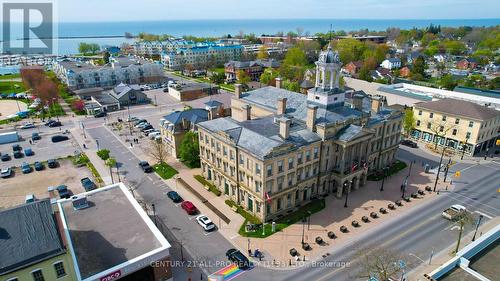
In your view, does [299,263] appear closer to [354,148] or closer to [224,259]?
[224,259]

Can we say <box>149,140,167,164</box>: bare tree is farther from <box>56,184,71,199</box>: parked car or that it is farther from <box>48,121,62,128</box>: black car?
<box>48,121,62,128</box>: black car

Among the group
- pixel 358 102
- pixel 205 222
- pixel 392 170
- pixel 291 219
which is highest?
pixel 358 102

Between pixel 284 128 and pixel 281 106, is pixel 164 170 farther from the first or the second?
pixel 284 128

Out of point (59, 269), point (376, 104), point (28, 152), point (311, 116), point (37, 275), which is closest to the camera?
point (37, 275)

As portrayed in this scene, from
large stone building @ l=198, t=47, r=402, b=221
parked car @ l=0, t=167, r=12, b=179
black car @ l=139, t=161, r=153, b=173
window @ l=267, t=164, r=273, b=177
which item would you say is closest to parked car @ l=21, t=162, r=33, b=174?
parked car @ l=0, t=167, r=12, b=179

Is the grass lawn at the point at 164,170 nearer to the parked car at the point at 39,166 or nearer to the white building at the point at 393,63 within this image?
the parked car at the point at 39,166

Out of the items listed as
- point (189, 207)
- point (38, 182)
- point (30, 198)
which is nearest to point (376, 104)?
point (189, 207)

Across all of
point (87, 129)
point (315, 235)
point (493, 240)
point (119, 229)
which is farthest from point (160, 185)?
point (493, 240)
